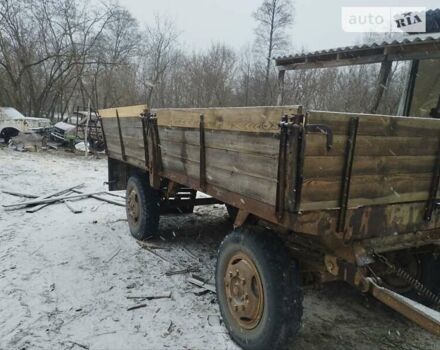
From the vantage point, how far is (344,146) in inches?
87.0

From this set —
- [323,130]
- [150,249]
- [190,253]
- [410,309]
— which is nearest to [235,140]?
[323,130]

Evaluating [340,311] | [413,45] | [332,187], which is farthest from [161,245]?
A: [413,45]

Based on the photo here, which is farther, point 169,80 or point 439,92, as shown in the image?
point 169,80

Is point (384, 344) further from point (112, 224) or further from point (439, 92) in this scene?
point (439, 92)

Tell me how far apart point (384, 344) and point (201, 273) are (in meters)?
1.96

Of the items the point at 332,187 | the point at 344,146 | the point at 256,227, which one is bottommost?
the point at 256,227

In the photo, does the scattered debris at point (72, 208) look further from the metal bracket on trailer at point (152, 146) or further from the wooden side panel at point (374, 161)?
the wooden side panel at point (374, 161)

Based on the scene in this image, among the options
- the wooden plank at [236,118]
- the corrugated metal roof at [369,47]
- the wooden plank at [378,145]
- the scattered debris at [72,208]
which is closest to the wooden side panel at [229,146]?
the wooden plank at [236,118]

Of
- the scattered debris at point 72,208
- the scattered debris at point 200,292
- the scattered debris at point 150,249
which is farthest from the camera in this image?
the scattered debris at point 72,208

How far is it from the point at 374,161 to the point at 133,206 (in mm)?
3826

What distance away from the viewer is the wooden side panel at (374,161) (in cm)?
215

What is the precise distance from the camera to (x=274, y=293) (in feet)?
8.48

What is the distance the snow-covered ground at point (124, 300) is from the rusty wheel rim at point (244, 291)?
10.6 inches

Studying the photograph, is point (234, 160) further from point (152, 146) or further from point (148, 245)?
point (148, 245)
